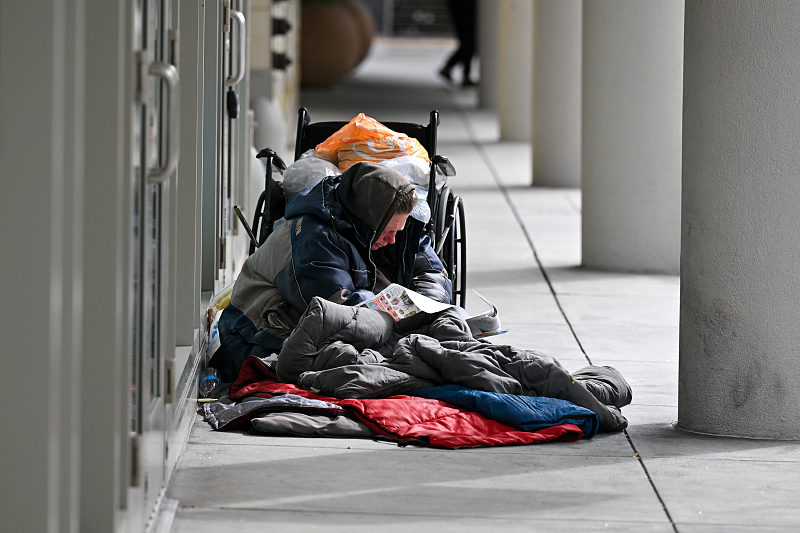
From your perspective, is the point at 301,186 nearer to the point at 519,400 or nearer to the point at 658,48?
the point at 519,400

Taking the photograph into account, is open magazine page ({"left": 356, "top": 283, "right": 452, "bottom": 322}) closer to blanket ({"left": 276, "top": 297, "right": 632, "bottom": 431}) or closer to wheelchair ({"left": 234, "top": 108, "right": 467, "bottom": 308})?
blanket ({"left": 276, "top": 297, "right": 632, "bottom": 431})

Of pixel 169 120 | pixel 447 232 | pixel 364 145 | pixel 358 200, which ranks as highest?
pixel 169 120

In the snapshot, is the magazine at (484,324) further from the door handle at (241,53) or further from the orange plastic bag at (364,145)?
the door handle at (241,53)

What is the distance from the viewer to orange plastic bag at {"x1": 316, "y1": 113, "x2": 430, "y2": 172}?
5473mm

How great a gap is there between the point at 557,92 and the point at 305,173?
6.34 m

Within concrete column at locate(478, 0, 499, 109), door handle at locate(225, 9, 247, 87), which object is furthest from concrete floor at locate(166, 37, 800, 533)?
concrete column at locate(478, 0, 499, 109)

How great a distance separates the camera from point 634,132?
24.6ft

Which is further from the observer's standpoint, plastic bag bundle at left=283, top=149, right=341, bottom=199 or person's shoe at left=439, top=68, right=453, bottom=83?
person's shoe at left=439, top=68, right=453, bottom=83

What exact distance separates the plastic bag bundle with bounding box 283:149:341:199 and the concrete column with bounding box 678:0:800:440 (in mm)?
1721

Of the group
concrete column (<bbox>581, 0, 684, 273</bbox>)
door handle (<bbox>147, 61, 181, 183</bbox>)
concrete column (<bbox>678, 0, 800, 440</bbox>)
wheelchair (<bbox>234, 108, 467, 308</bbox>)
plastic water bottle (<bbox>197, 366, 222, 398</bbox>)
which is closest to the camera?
door handle (<bbox>147, 61, 181, 183</bbox>)

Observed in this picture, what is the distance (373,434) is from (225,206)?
6.91 feet

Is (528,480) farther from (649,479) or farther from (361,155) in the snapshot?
(361,155)

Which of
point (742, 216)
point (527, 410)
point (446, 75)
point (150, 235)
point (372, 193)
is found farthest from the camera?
point (446, 75)

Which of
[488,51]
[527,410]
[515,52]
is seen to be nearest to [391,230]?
[527,410]
